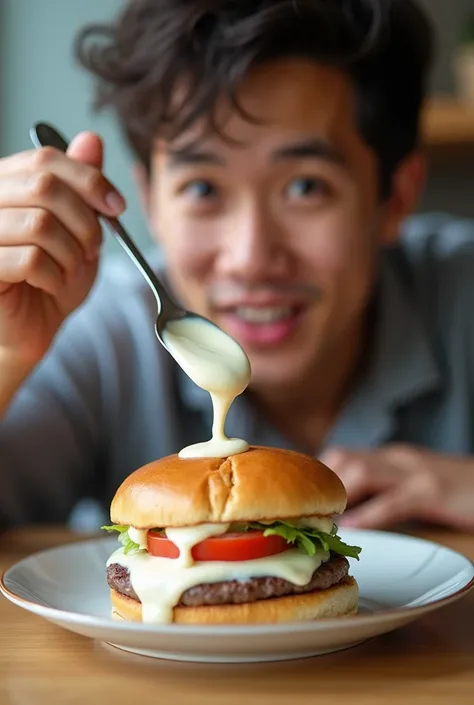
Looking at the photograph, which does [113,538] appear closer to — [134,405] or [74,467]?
[74,467]

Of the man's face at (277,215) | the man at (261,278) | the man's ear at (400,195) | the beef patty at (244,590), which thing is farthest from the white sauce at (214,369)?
the man's ear at (400,195)

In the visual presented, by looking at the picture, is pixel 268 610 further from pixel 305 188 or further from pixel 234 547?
pixel 305 188

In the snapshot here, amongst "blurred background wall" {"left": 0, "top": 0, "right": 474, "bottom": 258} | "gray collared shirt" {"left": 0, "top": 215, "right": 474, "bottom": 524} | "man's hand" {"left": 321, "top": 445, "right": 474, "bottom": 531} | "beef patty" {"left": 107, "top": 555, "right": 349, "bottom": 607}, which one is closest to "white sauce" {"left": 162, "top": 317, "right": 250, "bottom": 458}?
"beef patty" {"left": 107, "top": 555, "right": 349, "bottom": 607}

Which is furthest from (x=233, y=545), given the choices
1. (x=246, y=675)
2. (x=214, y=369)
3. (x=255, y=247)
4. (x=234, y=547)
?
(x=255, y=247)

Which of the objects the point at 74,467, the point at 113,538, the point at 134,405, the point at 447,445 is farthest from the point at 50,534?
the point at 447,445

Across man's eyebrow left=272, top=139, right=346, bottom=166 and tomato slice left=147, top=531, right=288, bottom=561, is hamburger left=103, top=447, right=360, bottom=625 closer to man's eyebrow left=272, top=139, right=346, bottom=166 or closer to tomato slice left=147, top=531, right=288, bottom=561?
tomato slice left=147, top=531, right=288, bottom=561

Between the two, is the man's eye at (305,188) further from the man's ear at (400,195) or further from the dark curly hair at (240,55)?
the man's ear at (400,195)

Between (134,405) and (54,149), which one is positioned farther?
(134,405)

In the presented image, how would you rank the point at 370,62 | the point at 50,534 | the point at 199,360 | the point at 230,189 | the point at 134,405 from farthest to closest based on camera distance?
the point at 134,405 → the point at 370,62 → the point at 230,189 → the point at 50,534 → the point at 199,360
